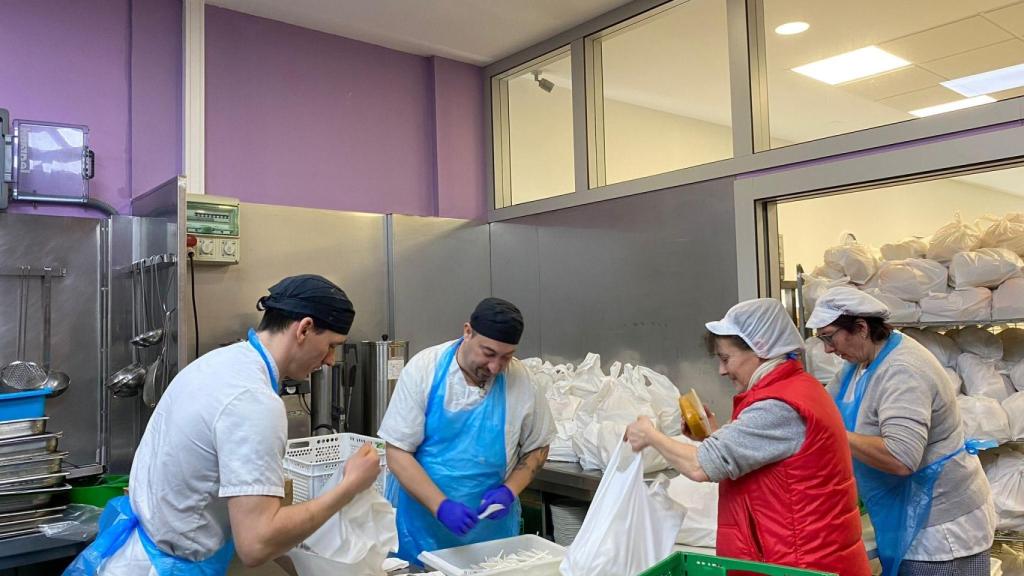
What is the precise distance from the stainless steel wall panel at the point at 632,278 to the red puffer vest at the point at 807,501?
1.56m

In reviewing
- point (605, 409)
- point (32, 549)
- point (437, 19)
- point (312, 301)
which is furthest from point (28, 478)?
point (437, 19)

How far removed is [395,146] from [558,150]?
0.96 metres

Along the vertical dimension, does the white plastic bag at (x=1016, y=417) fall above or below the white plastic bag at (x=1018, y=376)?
below

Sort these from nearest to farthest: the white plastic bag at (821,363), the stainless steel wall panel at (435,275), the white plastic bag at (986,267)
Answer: the white plastic bag at (986,267) < the white plastic bag at (821,363) < the stainless steel wall panel at (435,275)

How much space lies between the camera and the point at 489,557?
6.70 feet

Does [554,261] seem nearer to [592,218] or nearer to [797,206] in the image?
[592,218]

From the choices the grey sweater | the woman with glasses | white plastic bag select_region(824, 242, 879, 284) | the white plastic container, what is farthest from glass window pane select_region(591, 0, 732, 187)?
the white plastic container

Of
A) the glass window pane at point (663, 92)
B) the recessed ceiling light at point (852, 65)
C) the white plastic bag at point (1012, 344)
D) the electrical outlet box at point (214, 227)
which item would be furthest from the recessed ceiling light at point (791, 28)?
the electrical outlet box at point (214, 227)

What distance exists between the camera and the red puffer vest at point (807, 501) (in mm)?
1642

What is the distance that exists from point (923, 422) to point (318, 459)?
2318mm

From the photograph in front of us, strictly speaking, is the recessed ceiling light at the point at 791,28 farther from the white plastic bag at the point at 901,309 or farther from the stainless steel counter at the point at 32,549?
the stainless steel counter at the point at 32,549

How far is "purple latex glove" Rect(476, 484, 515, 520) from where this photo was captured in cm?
217

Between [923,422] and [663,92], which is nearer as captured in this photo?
Result: [923,422]

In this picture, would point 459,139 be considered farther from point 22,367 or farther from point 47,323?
point 22,367
